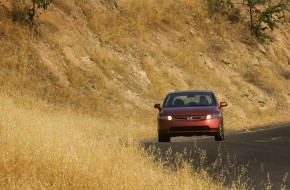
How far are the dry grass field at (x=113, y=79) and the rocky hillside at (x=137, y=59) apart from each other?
7 cm

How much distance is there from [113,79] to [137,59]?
3.44 meters

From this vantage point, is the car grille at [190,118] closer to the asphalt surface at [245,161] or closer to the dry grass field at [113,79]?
the asphalt surface at [245,161]

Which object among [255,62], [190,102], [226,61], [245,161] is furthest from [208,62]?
[245,161]

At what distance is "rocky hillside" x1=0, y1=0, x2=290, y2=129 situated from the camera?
91.6 feet

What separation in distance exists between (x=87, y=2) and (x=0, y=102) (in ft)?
54.3

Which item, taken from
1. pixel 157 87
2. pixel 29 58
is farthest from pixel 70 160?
pixel 157 87

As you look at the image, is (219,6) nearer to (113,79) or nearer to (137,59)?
(137,59)

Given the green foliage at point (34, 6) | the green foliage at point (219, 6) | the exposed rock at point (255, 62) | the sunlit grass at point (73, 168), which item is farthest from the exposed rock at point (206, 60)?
the sunlit grass at point (73, 168)

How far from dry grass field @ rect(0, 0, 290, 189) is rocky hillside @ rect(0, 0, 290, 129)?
0.24ft

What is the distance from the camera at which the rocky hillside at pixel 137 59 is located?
27.9 metres

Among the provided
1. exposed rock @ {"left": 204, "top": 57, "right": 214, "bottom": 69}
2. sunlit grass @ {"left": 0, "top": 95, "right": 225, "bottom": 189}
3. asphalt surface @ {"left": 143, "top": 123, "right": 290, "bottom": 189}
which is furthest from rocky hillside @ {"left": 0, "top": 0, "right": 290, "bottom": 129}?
sunlit grass @ {"left": 0, "top": 95, "right": 225, "bottom": 189}

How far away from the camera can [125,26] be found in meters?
36.2

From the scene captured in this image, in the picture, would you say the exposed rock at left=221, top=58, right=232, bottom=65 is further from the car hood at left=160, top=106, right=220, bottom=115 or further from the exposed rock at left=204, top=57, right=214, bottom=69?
the car hood at left=160, top=106, right=220, bottom=115

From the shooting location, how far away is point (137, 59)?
111 ft
